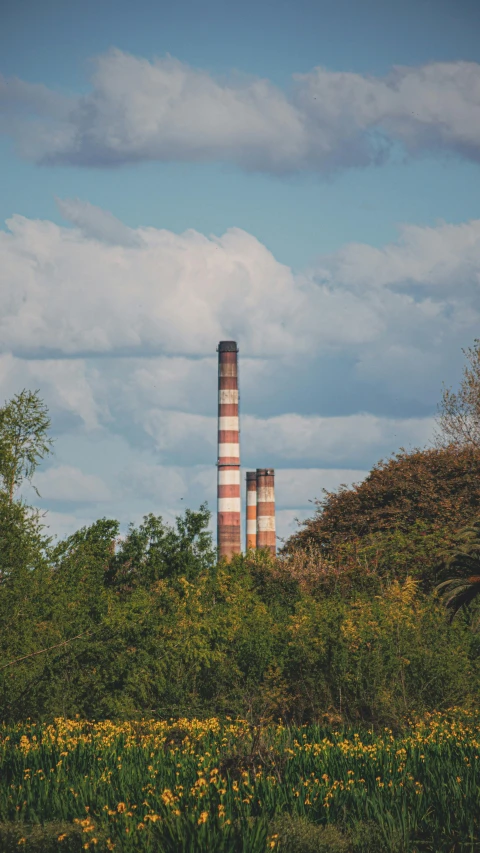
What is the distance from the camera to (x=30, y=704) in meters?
13.6

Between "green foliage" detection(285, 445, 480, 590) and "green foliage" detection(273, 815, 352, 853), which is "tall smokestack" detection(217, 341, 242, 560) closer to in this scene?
"green foliage" detection(285, 445, 480, 590)

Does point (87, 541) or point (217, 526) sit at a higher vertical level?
point (217, 526)

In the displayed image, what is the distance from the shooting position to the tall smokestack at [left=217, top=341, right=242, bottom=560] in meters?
36.8

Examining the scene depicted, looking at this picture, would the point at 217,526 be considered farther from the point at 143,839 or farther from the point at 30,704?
the point at 143,839

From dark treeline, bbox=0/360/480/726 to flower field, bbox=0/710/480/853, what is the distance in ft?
6.13

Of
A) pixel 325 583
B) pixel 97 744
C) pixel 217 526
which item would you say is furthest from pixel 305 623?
pixel 217 526

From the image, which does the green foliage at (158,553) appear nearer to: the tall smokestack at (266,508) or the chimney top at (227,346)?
the chimney top at (227,346)

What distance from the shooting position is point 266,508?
158ft

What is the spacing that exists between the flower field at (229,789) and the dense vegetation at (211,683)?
31mm

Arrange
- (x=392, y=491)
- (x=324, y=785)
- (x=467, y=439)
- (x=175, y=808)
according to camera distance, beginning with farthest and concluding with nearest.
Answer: (x=467, y=439), (x=392, y=491), (x=324, y=785), (x=175, y=808)

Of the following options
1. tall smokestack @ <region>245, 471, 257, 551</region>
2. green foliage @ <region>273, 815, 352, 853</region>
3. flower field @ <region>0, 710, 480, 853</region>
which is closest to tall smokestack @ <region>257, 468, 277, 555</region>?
tall smokestack @ <region>245, 471, 257, 551</region>

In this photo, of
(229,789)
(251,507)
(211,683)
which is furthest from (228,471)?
(229,789)

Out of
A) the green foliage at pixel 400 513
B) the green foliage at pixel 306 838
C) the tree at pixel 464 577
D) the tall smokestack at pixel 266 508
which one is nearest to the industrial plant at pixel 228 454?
the green foliage at pixel 400 513

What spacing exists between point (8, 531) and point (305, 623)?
5.72m
